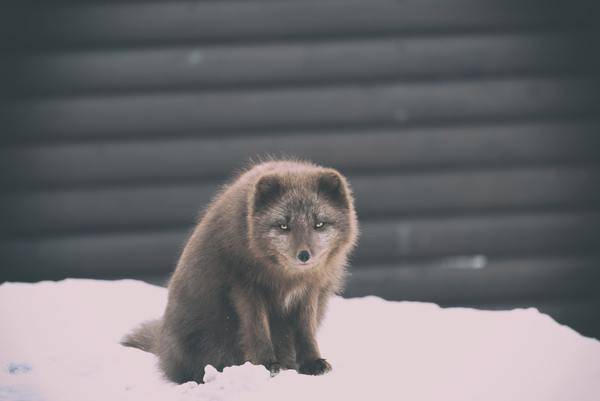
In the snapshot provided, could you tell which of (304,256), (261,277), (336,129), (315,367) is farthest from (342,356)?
(336,129)

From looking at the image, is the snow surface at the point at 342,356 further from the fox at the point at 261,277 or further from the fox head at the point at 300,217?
the fox head at the point at 300,217

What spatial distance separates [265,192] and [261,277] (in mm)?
375

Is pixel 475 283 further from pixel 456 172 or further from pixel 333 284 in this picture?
pixel 333 284

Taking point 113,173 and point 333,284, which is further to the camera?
point 113,173

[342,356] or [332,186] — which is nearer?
[332,186]

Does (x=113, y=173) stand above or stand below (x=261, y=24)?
below

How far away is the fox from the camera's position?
116 inches

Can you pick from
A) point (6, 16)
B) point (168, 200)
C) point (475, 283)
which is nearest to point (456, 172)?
point (475, 283)

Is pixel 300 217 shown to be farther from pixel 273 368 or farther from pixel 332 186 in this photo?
pixel 273 368

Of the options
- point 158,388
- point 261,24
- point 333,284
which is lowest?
point 158,388

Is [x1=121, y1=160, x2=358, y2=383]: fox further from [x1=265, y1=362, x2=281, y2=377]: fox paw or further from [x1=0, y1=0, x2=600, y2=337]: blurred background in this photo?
[x1=0, y1=0, x2=600, y2=337]: blurred background

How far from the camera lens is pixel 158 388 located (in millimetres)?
2932

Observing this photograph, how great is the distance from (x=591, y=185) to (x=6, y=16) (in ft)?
15.0

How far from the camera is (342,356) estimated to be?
3309mm
